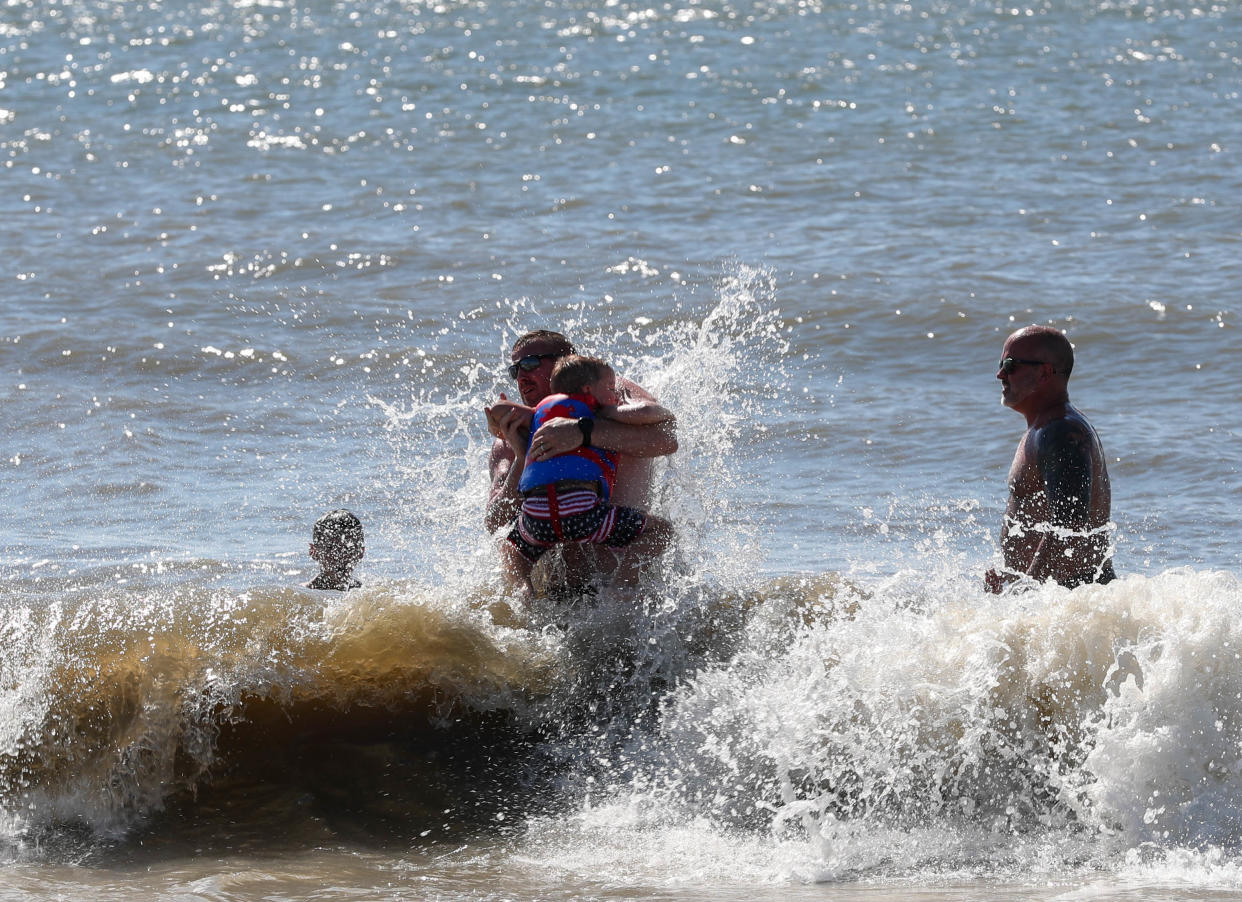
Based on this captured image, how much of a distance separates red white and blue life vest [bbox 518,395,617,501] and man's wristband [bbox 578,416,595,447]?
0.06ft

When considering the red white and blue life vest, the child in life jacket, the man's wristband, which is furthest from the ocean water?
the man's wristband

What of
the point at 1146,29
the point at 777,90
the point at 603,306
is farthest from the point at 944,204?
the point at 1146,29

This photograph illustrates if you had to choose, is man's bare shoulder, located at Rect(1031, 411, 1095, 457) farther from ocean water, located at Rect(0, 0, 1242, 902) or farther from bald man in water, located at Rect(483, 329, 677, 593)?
bald man in water, located at Rect(483, 329, 677, 593)

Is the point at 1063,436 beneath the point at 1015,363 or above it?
beneath

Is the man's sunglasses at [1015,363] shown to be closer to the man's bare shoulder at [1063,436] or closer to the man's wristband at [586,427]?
the man's bare shoulder at [1063,436]

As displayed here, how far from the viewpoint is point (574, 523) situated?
247 inches

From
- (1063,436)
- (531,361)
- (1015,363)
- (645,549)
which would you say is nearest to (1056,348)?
(1015,363)

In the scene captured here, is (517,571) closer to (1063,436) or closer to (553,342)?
(553,342)

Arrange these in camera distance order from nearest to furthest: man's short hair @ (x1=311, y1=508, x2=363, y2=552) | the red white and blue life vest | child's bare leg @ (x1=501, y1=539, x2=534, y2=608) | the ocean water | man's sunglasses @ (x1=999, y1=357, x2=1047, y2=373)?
the ocean water → man's sunglasses @ (x1=999, y1=357, x2=1047, y2=373) → the red white and blue life vest → child's bare leg @ (x1=501, y1=539, x2=534, y2=608) → man's short hair @ (x1=311, y1=508, x2=363, y2=552)

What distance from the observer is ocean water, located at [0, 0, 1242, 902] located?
5.55 m

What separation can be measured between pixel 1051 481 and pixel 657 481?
1796 millimetres

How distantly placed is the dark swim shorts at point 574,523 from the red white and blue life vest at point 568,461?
0.06 metres

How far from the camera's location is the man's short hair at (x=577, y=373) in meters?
6.26

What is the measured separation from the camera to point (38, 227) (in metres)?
17.1
